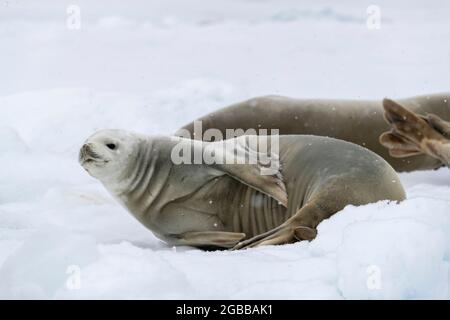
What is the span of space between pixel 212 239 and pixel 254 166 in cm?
37

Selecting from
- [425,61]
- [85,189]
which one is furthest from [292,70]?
[85,189]

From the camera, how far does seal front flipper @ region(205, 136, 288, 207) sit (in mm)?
3318

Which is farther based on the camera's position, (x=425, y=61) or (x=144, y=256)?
(x=425, y=61)

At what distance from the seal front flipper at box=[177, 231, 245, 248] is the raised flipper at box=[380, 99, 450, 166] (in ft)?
3.15

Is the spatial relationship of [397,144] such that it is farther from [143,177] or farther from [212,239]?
[143,177]

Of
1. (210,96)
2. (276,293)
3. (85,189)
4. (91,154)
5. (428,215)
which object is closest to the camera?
(276,293)

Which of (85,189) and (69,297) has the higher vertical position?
(69,297)

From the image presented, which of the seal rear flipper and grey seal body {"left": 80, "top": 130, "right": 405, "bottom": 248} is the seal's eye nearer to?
grey seal body {"left": 80, "top": 130, "right": 405, "bottom": 248}

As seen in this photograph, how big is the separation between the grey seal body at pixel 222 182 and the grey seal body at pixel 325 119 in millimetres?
1401

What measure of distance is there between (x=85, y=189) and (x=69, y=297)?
2.51 meters

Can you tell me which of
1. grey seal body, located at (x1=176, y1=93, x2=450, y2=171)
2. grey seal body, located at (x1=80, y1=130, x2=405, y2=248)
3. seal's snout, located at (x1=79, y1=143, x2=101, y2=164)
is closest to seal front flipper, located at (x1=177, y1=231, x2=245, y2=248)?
grey seal body, located at (x1=80, y1=130, x2=405, y2=248)

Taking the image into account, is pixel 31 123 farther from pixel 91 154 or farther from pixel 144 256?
pixel 144 256

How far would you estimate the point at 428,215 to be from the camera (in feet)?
8.58

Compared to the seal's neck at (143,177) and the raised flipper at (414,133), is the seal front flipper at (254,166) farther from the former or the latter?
the raised flipper at (414,133)
